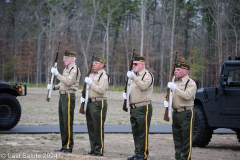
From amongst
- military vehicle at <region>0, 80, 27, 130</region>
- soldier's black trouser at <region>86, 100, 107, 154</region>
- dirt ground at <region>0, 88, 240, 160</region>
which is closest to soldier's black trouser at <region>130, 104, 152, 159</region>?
dirt ground at <region>0, 88, 240, 160</region>

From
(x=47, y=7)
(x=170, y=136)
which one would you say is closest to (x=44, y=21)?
(x=47, y=7)

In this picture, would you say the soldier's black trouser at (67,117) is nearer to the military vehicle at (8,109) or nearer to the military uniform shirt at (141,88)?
the military uniform shirt at (141,88)

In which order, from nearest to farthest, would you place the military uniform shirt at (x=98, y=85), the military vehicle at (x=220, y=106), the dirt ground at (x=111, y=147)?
the dirt ground at (x=111, y=147)
the military uniform shirt at (x=98, y=85)
the military vehicle at (x=220, y=106)

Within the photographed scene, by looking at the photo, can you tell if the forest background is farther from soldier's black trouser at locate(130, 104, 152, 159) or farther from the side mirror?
soldier's black trouser at locate(130, 104, 152, 159)

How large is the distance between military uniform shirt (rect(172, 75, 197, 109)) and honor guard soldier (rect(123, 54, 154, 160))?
1.79 ft

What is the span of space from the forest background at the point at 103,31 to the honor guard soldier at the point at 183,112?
3775 centimetres

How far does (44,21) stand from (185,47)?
1871 centimetres

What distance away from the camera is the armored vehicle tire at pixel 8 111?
12867 millimetres

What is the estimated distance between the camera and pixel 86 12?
55.4 meters

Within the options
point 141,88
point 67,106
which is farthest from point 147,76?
point 67,106

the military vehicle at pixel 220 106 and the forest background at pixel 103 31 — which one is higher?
the forest background at pixel 103 31

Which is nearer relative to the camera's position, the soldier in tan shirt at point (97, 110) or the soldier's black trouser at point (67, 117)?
the soldier in tan shirt at point (97, 110)

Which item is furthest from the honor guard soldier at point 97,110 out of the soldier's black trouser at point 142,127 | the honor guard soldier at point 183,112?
the honor guard soldier at point 183,112

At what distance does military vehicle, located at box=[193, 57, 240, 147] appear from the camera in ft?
37.1
